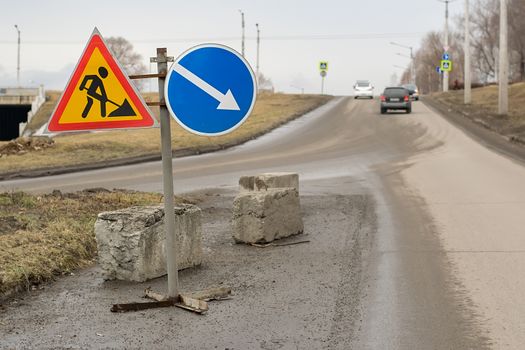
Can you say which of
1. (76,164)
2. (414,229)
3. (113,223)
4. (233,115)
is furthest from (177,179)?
(233,115)

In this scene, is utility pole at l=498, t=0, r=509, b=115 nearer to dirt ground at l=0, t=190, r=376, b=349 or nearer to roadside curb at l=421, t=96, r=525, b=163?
roadside curb at l=421, t=96, r=525, b=163

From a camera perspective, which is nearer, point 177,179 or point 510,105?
point 177,179

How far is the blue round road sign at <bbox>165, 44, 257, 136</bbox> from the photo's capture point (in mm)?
5266

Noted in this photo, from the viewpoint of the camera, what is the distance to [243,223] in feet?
27.4

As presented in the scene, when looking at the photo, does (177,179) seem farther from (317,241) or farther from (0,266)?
(0,266)

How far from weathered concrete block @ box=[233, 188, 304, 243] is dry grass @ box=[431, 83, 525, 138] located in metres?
19.2

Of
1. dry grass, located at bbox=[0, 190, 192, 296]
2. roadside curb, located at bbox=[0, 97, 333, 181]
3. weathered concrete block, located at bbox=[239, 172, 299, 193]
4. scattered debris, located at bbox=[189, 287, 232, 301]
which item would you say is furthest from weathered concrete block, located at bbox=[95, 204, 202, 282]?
roadside curb, located at bbox=[0, 97, 333, 181]

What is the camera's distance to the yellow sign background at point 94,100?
5.32m

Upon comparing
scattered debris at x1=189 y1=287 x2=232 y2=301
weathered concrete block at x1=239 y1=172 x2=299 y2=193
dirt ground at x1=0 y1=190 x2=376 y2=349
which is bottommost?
dirt ground at x1=0 y1=190 x2=376 y2=349

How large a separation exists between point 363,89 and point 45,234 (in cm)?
5275

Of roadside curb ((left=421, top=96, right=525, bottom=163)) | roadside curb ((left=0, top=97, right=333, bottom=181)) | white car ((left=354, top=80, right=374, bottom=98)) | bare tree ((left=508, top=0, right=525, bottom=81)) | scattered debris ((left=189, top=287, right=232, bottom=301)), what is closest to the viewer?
scattered debris ((left=189, top=287, right=232, bottom=301))

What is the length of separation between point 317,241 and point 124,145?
17.6 m

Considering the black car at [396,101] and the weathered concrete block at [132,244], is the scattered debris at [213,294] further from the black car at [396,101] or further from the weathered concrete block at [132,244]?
the black car at [396,101]

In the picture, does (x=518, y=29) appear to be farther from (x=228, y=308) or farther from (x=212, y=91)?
(x=228, y=308)
